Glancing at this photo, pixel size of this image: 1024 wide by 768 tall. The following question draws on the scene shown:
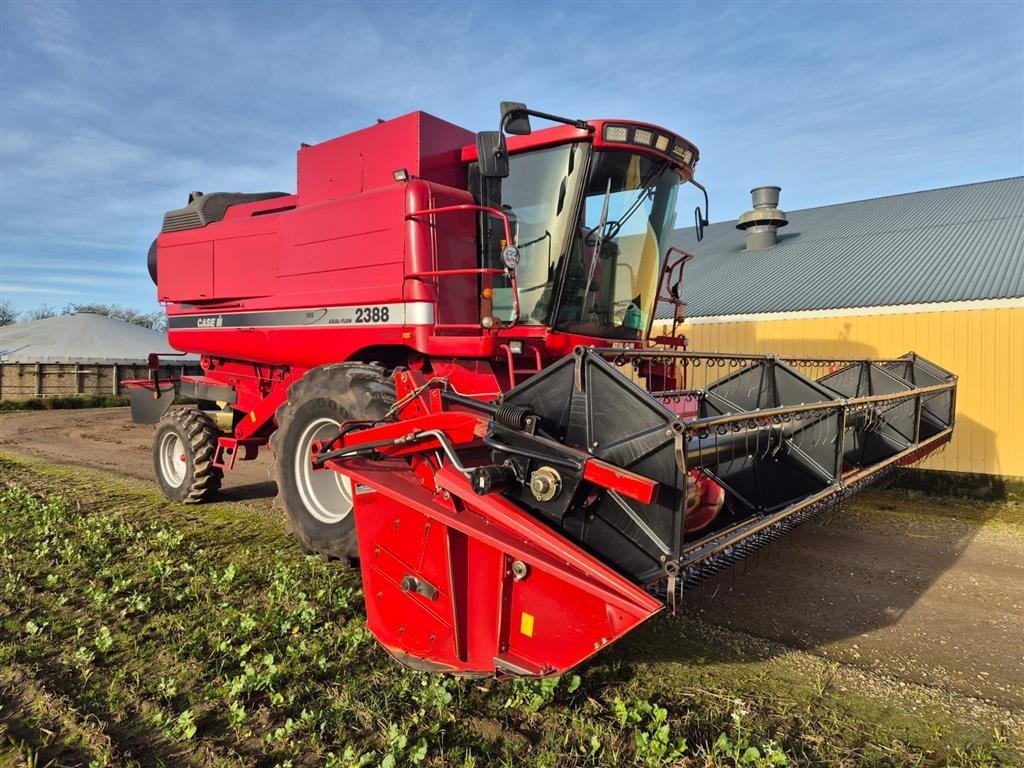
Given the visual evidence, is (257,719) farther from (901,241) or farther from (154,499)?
(901,241)

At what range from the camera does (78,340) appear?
34.7 m

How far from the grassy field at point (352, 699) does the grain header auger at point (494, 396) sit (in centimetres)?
28

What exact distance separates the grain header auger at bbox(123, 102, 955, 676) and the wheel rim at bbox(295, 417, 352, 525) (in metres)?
0.01

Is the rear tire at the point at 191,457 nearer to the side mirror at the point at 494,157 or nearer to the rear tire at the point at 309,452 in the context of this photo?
the rear tire at the point at 309,452

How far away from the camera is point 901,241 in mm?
11195

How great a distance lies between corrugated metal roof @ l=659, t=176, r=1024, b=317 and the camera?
9.01m

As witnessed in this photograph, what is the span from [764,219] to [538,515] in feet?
42.3

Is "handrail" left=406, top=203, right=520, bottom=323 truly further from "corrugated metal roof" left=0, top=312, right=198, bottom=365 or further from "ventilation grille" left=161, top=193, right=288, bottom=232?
"corrugated metal roof" left=0, top=312, right=198, bottom=365

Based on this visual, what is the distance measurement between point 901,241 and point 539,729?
37.7 ft

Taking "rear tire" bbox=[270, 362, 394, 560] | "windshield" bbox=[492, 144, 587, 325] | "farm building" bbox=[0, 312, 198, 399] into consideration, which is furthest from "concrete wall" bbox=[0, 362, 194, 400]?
"windshield" bbox=[492, 144, 587, 325]

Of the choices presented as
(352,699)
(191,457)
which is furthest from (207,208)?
(352,699)

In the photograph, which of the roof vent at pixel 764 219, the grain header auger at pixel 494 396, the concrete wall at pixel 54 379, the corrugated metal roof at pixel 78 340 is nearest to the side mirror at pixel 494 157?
the grain header auger at pixel 494 396

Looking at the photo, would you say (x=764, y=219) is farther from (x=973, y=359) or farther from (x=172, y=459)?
(x=172, y=459)

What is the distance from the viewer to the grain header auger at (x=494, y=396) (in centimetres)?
237
